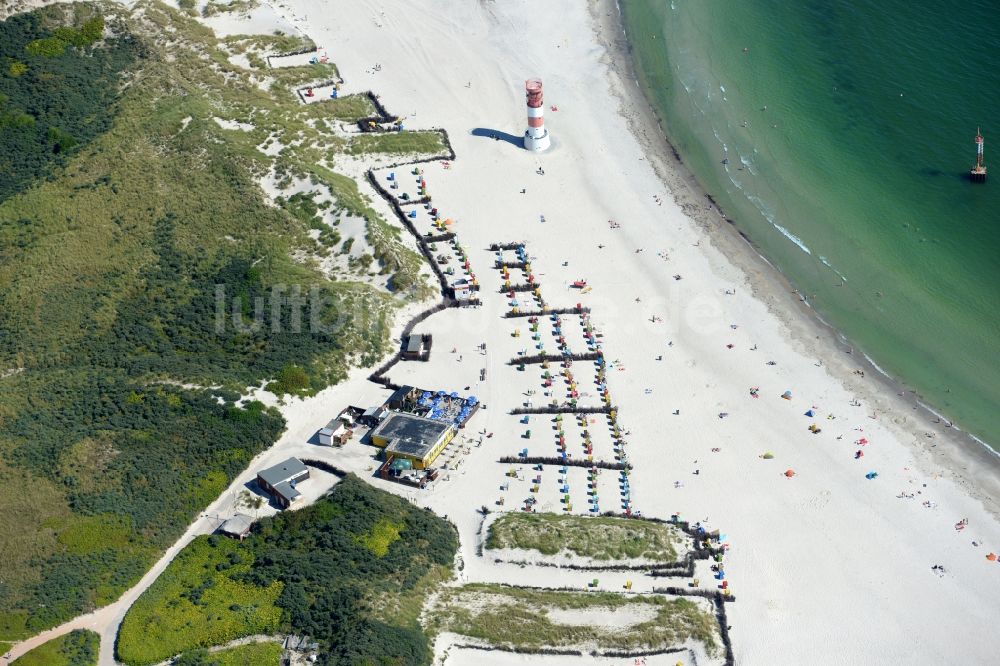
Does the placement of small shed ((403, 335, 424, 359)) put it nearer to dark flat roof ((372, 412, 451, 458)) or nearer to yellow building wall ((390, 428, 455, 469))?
dark flat roof ((372, 412, 451, 458))

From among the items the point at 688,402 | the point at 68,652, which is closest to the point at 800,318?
the point at 688,402

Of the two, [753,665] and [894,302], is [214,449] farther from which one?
[894,302]

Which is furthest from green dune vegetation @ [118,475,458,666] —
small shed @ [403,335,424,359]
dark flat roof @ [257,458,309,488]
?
small shed @ [403,335,424,359]

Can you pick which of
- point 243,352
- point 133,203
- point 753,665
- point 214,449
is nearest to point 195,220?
point 133,203

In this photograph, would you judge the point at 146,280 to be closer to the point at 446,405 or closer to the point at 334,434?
the point at 334,434

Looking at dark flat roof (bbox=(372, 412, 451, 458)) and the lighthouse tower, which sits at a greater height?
the lighthouse tower

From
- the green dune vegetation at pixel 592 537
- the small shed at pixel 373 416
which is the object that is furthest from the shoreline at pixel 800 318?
the small shed at pixel 373 416
